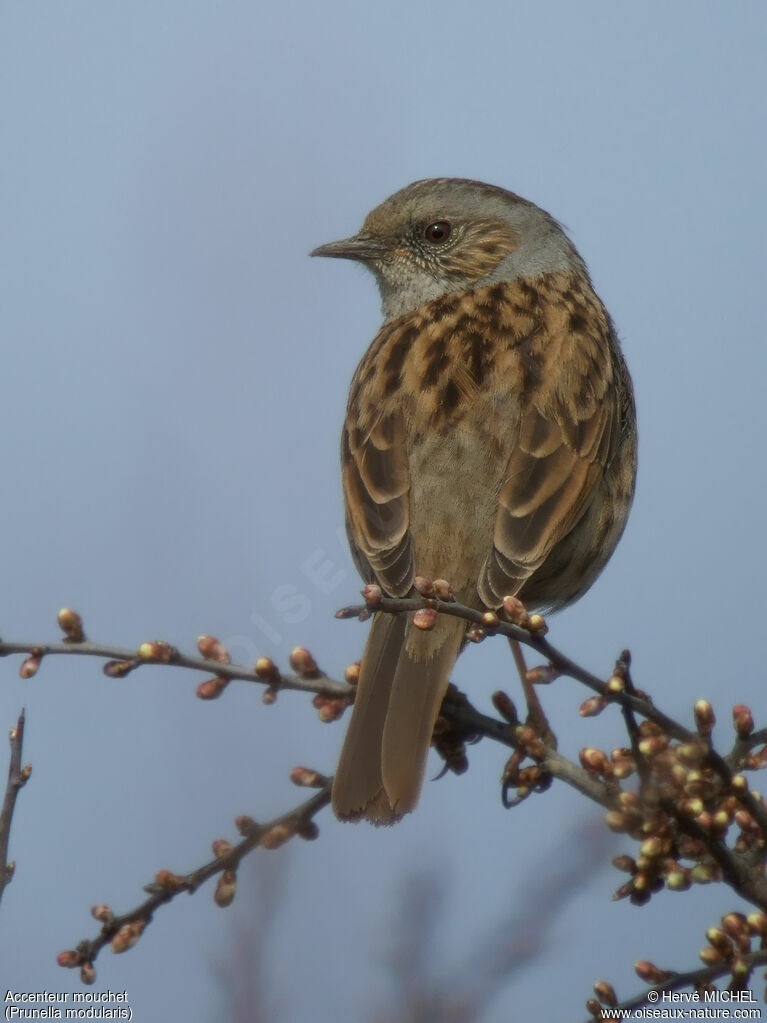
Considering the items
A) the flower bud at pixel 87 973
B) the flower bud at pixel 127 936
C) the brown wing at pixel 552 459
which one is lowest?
the flower bud at pixel 87 973

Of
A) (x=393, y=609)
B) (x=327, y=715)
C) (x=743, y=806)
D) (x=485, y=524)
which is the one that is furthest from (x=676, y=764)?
(x=485, y=524)

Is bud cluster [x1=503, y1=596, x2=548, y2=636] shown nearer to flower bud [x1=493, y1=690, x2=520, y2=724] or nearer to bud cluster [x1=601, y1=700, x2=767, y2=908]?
bud cluster [x1=601, y1=700, x2=767, y2=908]

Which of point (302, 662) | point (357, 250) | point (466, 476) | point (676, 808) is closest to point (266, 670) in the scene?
point (302, 662)

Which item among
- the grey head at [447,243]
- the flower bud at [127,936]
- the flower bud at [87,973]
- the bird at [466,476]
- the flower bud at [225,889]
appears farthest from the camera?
the grey head at [447,243]

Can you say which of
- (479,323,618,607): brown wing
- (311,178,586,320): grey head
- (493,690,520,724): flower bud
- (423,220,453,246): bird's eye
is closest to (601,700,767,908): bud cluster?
(493,690,520,724): flower bud

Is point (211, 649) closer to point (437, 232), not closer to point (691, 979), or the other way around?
point (691, 979)

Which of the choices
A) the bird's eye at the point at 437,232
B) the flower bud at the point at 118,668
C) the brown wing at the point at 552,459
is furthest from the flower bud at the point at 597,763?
the bird's eye at the point at 437,232

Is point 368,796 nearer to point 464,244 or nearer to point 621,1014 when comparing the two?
point 621,1014

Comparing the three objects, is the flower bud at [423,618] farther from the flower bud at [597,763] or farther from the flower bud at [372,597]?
the flower bud at [597,763]
